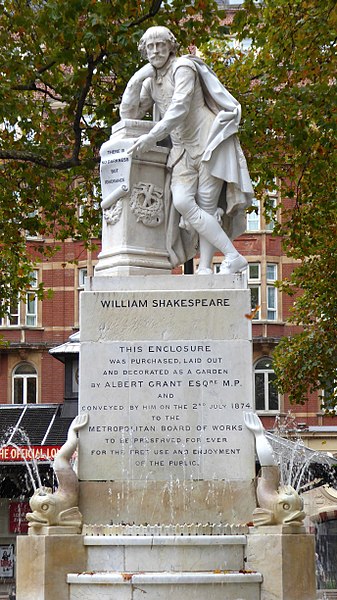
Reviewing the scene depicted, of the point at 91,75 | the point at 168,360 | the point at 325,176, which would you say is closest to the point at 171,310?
the point at 168,360

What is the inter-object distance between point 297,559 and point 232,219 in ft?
12.6

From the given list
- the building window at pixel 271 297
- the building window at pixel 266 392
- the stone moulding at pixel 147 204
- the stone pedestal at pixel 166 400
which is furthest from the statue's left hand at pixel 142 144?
the building window at pixel 271 297

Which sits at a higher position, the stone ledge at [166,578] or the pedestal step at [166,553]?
the pedestal step at [166,553]

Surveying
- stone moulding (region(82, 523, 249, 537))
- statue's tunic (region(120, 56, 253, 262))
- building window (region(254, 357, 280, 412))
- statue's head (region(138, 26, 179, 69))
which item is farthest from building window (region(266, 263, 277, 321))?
stone moulding (region(82, 523, 249, 537))

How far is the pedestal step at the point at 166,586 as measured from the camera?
11391 mm

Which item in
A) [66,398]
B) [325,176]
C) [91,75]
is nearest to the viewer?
[91,75]

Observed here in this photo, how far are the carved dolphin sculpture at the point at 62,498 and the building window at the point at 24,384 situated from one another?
36423mm

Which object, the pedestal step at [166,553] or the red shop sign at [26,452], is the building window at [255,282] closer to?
the red shop sign at [26,452]

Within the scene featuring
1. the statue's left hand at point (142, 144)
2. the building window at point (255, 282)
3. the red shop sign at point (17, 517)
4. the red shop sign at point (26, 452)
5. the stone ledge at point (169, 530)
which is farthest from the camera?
the building window at point (255, 282)

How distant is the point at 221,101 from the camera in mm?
13516

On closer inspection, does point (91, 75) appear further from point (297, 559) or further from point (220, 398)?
point (297, 559)

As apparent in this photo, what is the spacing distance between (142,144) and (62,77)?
36.9 feet

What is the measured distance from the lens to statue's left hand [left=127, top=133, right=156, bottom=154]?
13250 mm

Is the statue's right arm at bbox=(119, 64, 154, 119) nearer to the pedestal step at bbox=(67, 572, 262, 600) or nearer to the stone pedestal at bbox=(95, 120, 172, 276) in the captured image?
the stone pedestal at bbox=(95, 120, 172, 276)
